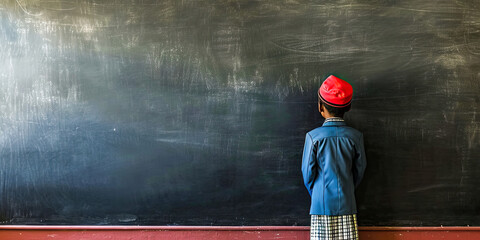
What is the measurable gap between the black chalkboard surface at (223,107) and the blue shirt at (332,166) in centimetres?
34

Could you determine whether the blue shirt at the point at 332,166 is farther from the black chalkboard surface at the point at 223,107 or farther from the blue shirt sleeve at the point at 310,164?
the black chalkboard surface at the point at 223,107

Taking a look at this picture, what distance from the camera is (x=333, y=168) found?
197 cm

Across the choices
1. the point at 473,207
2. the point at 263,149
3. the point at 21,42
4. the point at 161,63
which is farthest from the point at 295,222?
the point at 21,42

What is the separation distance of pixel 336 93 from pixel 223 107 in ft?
2.56

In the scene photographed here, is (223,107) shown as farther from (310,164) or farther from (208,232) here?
(208,232)

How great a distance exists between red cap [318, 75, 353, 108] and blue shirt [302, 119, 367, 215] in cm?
12

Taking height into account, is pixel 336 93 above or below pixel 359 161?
above

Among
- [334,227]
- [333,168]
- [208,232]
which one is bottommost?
[208,232]

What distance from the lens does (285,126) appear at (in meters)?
2.36

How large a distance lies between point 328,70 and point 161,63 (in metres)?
1.16

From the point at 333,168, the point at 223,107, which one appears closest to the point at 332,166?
the point at 333,168

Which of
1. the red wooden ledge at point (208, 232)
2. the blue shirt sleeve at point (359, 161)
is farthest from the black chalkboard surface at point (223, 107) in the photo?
the blue shirt sleeve at point (359, 161)

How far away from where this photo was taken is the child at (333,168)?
197 centimetres

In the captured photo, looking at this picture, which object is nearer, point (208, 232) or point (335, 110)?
point (335, 110)
